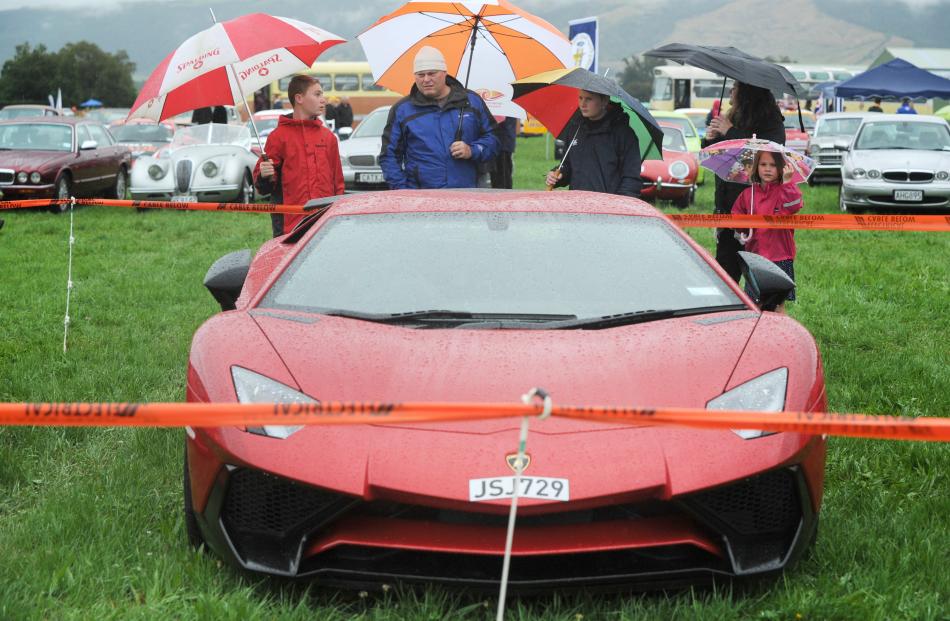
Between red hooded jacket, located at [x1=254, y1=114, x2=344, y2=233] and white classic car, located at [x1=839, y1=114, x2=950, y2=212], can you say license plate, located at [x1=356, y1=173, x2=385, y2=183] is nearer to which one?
white classic car, located at [x1=839, y1=114, x2=950, y2=212]

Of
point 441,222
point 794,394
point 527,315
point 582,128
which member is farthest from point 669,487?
point 582,128

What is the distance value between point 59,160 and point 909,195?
41.2 ft

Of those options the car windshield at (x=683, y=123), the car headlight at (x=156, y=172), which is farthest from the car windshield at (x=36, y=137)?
the car windshield at (x=683, y=123)

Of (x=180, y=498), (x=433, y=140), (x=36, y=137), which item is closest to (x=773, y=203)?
(x=433, y=140)

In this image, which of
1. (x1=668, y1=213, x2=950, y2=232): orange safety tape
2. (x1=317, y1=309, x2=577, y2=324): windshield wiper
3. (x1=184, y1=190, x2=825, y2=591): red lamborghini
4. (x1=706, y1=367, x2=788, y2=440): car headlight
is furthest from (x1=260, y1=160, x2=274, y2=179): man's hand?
(x1=706, y1=367, x2=788, y2=440): car headlight

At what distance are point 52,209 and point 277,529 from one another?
15.2 m

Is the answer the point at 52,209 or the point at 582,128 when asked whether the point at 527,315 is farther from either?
the point at 52,209

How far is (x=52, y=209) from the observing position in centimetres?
1723

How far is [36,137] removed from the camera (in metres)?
18.0

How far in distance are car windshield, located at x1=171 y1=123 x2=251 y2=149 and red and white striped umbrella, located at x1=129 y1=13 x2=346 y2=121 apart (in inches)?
435

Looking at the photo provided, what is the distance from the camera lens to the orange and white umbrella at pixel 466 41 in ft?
28.5

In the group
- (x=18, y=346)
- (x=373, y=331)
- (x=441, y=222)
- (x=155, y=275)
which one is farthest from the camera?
(x=155, y=275)

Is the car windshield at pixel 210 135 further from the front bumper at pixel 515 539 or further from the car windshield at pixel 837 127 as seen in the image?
the front bumper at pixel 515 539

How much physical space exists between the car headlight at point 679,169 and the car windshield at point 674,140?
106 centimetres
